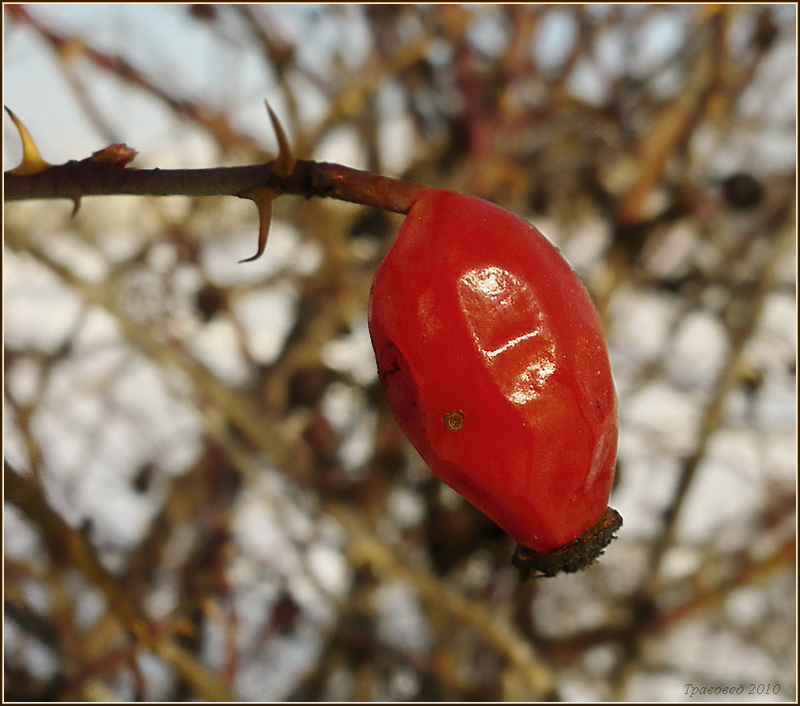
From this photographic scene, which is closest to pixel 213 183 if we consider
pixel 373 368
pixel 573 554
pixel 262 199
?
pixel 262 199

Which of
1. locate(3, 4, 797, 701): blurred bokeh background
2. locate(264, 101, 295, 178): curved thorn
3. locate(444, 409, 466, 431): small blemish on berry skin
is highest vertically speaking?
locate(264, 101, 295, 178): curved thorn

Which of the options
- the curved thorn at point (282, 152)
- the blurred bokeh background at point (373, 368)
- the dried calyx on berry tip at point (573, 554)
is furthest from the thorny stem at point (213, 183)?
the blurred bokeh background at point (373, 368)

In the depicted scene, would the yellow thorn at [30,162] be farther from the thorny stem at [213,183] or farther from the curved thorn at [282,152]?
the curved thorn at [282,152]

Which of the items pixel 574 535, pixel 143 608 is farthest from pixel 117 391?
pixel 574 535

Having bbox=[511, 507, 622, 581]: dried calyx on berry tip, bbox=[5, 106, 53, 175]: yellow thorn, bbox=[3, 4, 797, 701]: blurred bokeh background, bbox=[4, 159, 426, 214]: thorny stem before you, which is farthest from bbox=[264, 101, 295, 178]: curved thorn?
bbox=[3, 4, 797, 701]: blurred bokeh background

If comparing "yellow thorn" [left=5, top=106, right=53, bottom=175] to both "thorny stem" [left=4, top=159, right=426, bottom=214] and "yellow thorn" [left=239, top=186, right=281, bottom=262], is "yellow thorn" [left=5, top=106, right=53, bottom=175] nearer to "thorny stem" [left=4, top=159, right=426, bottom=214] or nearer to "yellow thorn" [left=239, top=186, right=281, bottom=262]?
"thorny stem" [left=4, top=159, right=426, bottom=214]

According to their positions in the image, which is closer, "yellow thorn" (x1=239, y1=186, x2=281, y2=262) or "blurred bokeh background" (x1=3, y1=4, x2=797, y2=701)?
"yellow thorn" (x1=239, y1=186, x2=281, y2=262)

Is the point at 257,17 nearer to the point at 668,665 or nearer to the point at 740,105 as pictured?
the point at 740,105

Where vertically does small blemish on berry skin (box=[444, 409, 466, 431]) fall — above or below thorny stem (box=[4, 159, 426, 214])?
below
